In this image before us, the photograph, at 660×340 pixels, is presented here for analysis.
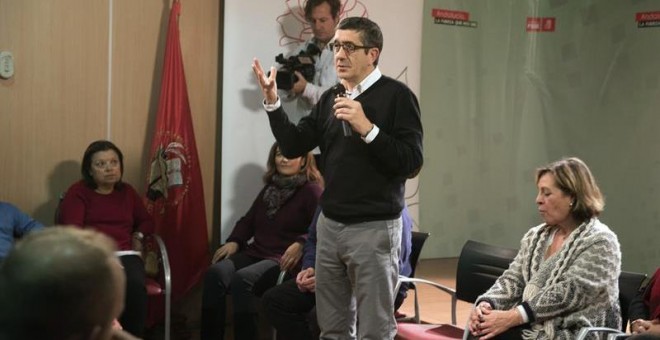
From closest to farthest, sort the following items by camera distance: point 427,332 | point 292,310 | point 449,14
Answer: point 427,332 → point 292,310 → point 449,14

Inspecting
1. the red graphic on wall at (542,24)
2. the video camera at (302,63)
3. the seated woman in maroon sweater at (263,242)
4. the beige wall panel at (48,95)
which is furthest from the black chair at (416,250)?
the red graphic on wall at (542,24)

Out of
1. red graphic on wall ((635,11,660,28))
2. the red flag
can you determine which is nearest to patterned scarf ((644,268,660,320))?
the red flag

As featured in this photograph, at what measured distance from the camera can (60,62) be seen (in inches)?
173

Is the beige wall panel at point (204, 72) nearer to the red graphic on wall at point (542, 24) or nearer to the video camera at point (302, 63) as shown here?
the video camera at point (302, 63)

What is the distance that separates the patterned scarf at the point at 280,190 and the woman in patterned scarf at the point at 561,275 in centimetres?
134

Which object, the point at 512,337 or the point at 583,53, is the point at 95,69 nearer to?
the point at 512,337

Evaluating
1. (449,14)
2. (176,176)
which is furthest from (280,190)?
(449,14)

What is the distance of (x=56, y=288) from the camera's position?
0.90 meters

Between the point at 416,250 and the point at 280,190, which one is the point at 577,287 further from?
the point at 280,190

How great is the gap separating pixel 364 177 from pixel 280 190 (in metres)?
1.44

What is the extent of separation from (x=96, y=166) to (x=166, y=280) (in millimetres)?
736

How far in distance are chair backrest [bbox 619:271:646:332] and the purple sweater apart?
160 centimetres

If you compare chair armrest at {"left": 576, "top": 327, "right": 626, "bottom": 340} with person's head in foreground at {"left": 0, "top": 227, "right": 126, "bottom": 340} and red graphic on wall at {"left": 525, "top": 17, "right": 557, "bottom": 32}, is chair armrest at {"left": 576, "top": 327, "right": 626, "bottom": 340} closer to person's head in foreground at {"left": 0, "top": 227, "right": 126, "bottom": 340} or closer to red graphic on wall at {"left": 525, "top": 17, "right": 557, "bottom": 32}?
person's head in foreground at {"left": 0, "top": 227, "right": 126, "bottom": 340}

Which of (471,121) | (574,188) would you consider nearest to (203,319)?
(574,188)
